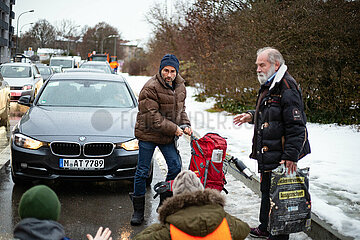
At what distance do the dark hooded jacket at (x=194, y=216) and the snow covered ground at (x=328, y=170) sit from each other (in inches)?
82.8

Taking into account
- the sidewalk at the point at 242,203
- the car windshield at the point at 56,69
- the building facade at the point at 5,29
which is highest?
the building facade at the point at 5,29

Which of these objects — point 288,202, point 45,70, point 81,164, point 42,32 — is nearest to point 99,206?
point 81,164

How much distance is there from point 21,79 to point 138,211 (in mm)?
14381

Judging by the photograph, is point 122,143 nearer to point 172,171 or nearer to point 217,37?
point 172,171

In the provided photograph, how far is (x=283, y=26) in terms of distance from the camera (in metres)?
11.1

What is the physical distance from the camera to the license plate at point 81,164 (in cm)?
547

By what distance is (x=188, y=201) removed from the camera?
2625 millimetres

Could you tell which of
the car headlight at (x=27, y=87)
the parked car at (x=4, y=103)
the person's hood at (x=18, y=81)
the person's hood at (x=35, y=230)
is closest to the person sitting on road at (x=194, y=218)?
the person's hood at (x=35, y=230)

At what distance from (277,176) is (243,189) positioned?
256 cm

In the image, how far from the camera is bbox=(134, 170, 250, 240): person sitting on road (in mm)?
2523

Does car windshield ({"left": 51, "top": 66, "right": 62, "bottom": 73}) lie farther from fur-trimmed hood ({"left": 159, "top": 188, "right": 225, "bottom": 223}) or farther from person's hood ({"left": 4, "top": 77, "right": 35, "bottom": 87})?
fur-trimmed hood ({"left": 159, "top": 188, "right": 225, "bottom": 223})

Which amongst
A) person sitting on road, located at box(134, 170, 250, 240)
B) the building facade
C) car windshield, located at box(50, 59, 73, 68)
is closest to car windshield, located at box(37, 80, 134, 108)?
person sitting on road, located at box(134, 170, 250, 240)

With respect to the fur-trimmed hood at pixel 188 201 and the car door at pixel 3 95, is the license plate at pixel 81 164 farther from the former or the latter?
the car door at pixel 3 95

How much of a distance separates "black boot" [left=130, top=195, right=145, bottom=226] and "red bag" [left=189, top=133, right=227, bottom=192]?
2.53 feet
